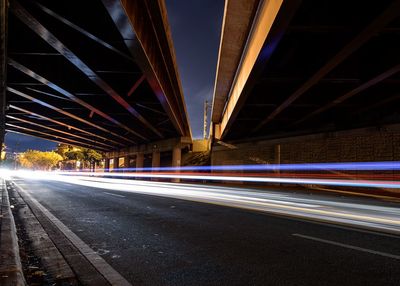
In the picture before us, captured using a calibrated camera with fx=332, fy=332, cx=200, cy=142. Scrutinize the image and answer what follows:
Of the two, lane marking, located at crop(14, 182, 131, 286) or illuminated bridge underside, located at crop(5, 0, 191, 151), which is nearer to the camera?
→ lane marking, located at crop(14, 182, 131, 286)

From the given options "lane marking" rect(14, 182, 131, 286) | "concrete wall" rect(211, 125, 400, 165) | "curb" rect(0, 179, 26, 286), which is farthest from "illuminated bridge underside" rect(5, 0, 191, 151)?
"concrete wall" rect(211, 125, 400, 165)

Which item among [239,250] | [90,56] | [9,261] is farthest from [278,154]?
[9,261]

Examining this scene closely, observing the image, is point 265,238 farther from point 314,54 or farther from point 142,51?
point 314,54

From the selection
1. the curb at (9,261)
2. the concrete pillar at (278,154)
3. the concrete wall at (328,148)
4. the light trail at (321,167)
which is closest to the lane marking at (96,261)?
the curb at (9,261)

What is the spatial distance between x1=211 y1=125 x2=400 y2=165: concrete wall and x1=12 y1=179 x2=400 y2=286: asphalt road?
55.3 feet

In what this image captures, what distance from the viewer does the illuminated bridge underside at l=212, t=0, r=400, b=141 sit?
10.1 m

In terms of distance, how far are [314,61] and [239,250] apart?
11500mm

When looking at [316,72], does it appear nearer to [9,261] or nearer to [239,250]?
[239,250]

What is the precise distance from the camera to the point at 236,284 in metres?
3.81

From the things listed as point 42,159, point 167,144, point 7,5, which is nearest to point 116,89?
point 7,5

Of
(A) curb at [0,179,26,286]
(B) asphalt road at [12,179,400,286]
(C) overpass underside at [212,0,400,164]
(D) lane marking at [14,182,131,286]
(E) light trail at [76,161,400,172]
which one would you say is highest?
(C) overpass underside at [212,0,400,164]

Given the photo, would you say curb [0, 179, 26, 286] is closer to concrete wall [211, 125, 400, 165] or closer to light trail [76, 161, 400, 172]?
concrete wall [211, 125, 400, 165]

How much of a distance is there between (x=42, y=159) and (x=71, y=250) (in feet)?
482

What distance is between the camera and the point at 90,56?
14.8 m
